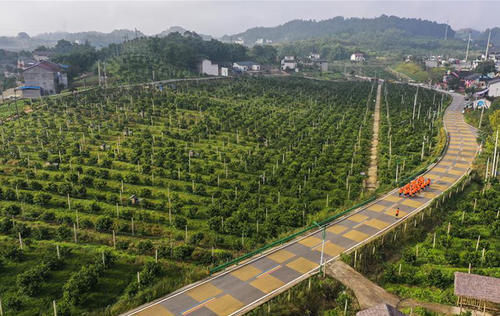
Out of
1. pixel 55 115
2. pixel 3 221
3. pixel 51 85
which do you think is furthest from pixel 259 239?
pixel 51 85

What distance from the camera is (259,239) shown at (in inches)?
1196

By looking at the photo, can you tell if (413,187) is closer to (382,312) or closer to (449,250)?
(449,250)

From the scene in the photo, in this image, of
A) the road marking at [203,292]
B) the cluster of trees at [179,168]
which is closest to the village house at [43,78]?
the cluster of trees at [179,168]

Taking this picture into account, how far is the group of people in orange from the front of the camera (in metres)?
38.1

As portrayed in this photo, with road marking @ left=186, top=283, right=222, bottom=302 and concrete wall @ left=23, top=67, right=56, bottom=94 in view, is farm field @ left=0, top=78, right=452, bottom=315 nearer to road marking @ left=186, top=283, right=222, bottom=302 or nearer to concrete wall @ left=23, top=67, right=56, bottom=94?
road marking @ left=186, top=283, right=222, bottom=302

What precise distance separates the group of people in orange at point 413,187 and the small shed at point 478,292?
17.0m

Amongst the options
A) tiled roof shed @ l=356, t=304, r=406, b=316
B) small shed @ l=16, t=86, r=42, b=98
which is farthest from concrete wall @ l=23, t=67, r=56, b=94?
tiled roof shed @ l=356, t=304, r=406, b=316

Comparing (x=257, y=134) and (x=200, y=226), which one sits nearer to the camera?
(x=200, y=226)

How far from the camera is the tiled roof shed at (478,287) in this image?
65.9 feet


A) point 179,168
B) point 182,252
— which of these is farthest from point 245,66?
point 182,252

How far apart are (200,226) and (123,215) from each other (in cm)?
687

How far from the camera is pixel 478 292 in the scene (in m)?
20.4

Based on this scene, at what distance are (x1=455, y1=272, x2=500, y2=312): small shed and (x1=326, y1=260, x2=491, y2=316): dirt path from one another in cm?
51

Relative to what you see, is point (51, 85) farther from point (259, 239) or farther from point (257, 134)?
point (259, 239)
